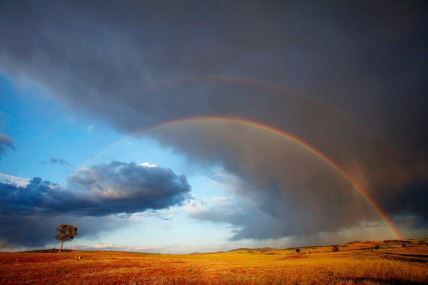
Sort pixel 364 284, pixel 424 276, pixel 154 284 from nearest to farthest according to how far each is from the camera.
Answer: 1. pixel 364 284
2. pixel 154 284
3. pixel 424 276

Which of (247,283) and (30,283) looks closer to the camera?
(247,283)

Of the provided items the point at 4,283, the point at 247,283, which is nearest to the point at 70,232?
the point at 4,283

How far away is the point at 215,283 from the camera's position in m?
21.5

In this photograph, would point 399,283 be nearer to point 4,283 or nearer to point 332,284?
point 332,284

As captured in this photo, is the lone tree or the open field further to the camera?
the lone tree

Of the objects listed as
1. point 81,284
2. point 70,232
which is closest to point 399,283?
point 81,284

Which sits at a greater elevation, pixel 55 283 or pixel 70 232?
pixel 70 232

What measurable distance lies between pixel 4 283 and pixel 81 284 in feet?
18.1

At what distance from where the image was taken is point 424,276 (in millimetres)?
24828

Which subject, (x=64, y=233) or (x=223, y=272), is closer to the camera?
(x=223, y=272)

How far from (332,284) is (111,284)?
48.7ft

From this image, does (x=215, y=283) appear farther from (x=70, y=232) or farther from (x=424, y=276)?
(x=70, y=232)

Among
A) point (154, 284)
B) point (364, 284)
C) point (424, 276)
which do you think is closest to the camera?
point (364, 284)

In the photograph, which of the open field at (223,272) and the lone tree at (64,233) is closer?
the open field at (223,272)
